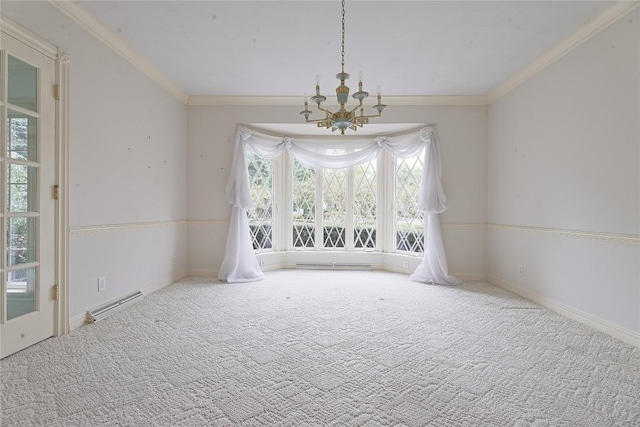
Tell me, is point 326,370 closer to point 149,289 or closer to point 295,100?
point 149,289

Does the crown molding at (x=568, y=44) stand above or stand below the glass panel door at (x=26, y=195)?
above

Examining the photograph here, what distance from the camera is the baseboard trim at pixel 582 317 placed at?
2.40 metres

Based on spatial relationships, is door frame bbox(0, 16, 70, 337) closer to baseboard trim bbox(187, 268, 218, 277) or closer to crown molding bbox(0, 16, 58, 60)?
crown molding bbox(0, 16, 58, 60)

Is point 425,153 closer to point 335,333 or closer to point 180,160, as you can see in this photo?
point 335,333

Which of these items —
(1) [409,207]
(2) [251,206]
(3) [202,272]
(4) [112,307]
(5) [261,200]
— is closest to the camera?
(4) [112,307]

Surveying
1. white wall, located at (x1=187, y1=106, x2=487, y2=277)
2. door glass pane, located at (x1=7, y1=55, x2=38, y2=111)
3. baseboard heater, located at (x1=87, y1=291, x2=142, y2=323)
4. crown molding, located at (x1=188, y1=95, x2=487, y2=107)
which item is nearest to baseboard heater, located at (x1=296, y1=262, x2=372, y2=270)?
Answer: white wall, located at (x1=187, y1=106, x2=487, y2=277)

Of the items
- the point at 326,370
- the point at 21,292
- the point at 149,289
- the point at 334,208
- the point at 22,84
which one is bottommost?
the point at 326,370

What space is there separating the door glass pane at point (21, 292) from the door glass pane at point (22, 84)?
120cm

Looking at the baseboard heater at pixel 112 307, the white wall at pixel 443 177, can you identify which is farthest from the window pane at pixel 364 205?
the baseboard heater at pixel 112 307

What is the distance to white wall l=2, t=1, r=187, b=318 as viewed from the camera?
8.42ft

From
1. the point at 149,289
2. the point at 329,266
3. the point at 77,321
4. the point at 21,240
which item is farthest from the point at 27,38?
the point at 329,266

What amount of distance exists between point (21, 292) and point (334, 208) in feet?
13.0

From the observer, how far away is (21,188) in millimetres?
2176

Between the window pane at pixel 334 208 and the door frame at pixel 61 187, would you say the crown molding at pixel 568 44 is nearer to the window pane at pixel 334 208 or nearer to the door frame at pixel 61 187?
the window pane at pixel 334 208
